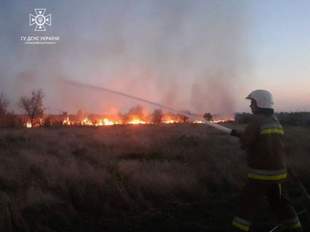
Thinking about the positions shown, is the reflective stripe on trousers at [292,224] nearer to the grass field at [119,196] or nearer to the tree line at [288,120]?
the grass field at [119,196]

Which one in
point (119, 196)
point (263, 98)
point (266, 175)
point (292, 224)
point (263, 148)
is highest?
point (263, 98)

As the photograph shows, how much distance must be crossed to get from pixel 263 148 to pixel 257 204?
785mm

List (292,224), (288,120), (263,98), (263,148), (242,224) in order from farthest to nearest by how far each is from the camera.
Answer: (288,120) → (292,224) → (263,98) → (263,148) → (242,224)

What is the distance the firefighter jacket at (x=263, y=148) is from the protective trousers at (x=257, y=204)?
0.12 metres

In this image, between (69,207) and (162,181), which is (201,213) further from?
(69,207)

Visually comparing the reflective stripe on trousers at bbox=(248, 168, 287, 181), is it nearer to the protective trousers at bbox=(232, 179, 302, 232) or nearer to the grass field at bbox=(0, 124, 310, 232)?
the protective trousers at bbox=(232, 179, 302, 232)

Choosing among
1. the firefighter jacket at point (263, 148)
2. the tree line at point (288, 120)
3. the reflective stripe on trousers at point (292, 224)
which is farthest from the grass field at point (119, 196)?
the firefighter jacket at point (263, 148)

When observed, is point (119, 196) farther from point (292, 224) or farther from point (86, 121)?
point (86, 121)

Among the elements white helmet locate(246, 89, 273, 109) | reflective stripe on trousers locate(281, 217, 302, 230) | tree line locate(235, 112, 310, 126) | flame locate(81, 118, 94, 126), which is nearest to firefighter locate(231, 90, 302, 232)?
white helmet locate(246, 89, 273, 109)

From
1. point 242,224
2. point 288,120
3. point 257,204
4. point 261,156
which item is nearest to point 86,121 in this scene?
point 288,120

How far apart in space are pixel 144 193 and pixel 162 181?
25.7 inches

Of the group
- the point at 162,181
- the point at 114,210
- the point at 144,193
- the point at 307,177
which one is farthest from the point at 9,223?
the point at 307,177

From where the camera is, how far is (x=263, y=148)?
6152 mm

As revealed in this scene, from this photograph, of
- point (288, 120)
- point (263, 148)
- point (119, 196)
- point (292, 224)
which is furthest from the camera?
point (288, 120)
